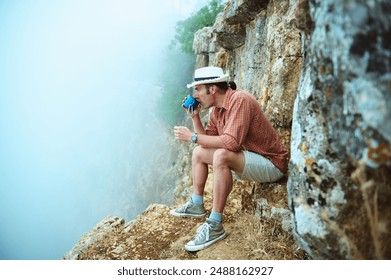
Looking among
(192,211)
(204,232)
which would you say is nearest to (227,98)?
(204,232)

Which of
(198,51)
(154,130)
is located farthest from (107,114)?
(198,51)

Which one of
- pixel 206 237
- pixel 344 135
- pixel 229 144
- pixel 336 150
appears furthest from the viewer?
pixel 206 237

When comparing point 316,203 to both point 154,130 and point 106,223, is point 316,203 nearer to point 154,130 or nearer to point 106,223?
point 106,223

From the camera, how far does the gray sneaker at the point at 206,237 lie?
3434 mm

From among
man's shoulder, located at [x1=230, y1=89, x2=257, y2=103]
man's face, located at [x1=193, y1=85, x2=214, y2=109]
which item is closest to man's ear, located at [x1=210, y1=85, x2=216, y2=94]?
man's face, located at [x1=193, y1=85, x2=214, y2=109]

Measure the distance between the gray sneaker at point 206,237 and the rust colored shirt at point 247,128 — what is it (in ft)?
2.96

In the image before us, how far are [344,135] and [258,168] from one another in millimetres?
1588

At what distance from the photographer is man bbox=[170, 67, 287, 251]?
333 centimetres

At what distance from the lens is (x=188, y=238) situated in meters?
3.87

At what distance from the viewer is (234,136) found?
3.27 m

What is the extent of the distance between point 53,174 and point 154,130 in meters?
14.2

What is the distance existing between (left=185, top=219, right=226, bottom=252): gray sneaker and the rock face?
1247 millimetres

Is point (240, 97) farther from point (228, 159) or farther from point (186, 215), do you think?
point (186, 215)
